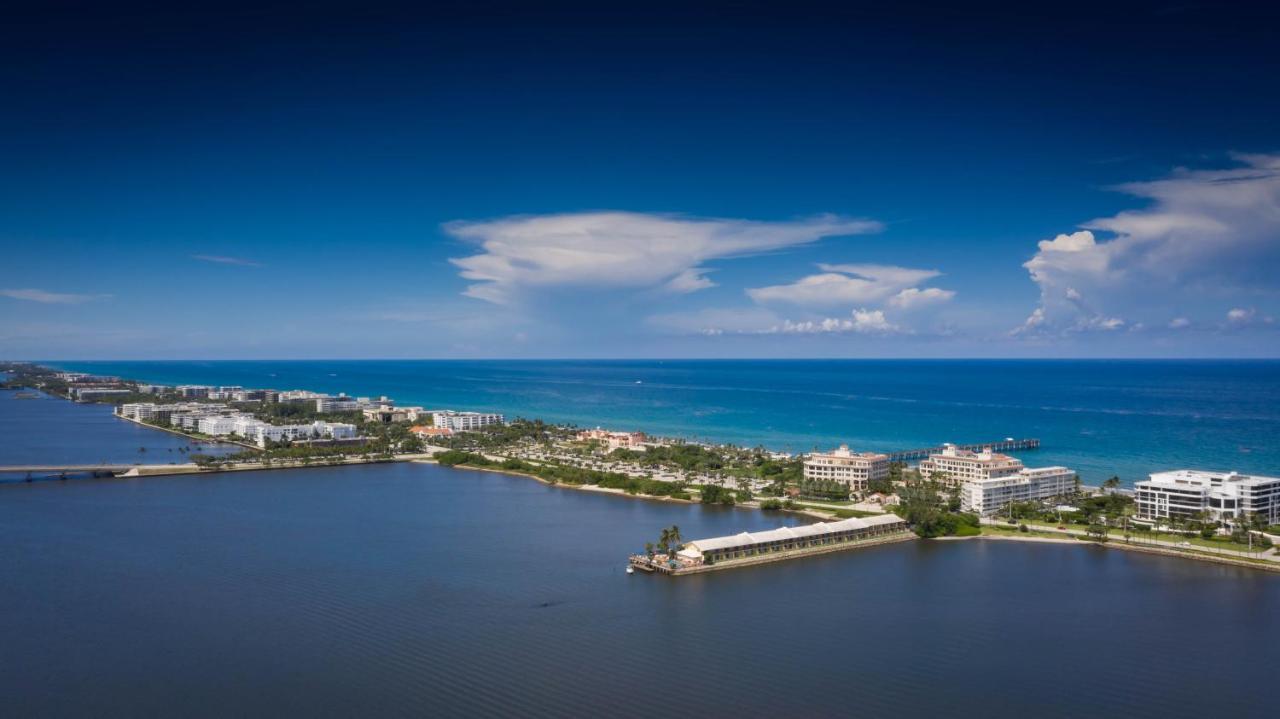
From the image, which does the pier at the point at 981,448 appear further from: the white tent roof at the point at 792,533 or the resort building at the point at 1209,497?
the white tent roof at the point at 792,533

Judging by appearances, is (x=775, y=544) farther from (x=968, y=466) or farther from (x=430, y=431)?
(x=430, y=431)

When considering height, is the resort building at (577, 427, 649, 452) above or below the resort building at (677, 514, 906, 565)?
above

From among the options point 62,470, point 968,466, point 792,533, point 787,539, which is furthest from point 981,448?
point 62,470

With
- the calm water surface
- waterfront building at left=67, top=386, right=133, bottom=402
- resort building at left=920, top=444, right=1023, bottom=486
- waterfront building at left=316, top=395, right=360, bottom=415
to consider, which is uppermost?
waterfront building at left=67, top=386, right=133, bottom=402

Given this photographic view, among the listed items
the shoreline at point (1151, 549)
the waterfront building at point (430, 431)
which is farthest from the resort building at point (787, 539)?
the waterfront building at point (430, 431)

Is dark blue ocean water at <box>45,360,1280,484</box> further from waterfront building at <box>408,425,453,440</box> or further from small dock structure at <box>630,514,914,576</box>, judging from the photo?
small dock structure at <box>630,514,914,576</box>

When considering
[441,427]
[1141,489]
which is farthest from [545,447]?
[1141,489]

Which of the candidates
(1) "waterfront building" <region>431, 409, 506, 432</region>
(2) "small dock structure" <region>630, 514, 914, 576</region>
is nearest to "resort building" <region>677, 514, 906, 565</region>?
(2) "small dock structure" <region>630, 514, 914, 576</region>
